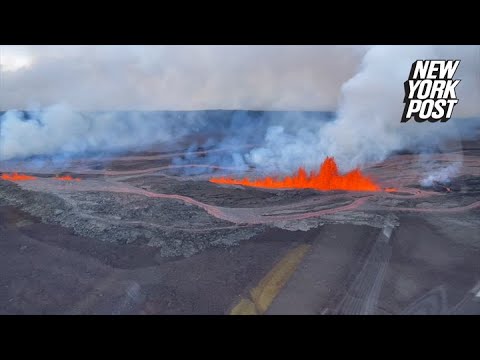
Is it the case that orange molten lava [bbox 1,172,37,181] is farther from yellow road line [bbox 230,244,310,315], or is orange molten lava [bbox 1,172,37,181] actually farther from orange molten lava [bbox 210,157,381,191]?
yellow road line [bbox 230,244,310,315]

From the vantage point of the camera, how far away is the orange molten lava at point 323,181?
1986 centimetres

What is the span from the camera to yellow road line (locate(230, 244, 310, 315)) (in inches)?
326

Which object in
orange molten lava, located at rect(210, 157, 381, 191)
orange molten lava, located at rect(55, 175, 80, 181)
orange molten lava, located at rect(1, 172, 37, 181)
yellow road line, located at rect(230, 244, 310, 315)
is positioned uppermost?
orange molten lava, located at rect(210, 157, 381, 191)

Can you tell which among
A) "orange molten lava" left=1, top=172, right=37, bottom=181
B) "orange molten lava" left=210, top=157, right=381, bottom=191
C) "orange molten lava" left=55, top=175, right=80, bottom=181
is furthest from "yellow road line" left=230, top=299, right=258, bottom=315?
"orange molten lava" left=1, top=172, right=37, bottom=181

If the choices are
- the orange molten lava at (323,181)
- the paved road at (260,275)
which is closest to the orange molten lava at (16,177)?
the paved road at (260,275)

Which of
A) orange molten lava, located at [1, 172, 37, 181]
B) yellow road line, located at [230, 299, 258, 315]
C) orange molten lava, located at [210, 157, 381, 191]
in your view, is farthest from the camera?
orange molten lava, located at [1, 172, 37, 181]

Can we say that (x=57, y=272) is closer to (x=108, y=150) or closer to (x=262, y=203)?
(x=262, y=203)

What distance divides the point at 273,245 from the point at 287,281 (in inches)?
99.1

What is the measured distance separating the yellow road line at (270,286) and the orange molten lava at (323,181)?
907 cm

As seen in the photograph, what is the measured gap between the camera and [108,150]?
129ft

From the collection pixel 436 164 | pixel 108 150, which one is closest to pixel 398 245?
pixel 436 164

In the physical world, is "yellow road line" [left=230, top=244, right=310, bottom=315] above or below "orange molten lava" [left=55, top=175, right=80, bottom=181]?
below

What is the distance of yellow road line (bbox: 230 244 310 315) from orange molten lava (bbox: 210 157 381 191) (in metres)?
9.07

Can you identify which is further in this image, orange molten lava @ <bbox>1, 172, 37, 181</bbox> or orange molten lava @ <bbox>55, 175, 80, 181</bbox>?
orange molten lava @ <bbox>55, 175, 80, 181</bbox>
